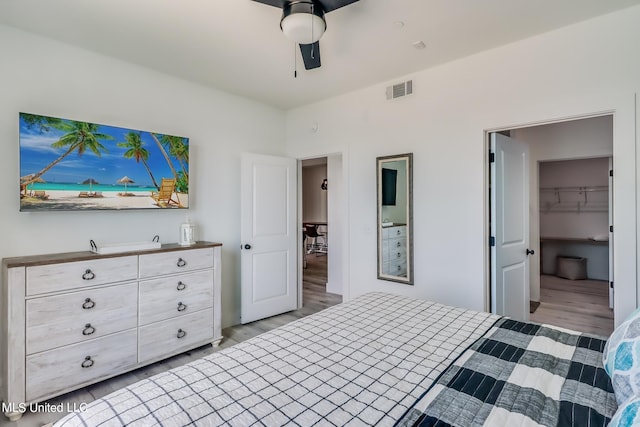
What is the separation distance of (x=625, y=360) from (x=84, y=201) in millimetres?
3318

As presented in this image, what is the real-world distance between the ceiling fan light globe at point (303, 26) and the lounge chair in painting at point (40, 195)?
2139mm

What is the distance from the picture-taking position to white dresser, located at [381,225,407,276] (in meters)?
3.28

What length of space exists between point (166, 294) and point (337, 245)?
2919 mm

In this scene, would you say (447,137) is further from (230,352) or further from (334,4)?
(230,352)

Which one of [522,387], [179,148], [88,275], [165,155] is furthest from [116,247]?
[522,387]

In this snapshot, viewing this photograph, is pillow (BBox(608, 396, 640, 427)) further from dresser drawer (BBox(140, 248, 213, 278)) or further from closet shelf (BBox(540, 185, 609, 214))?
closet shelf (BBox(540, 185, 609, 214))

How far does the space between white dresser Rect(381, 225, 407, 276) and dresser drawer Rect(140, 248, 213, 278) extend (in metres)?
1.81

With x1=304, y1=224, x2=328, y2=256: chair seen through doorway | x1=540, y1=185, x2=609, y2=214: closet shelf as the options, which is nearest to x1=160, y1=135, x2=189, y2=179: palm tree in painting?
x1=304, y1=224, x2=328, y2=256: chair seen through doorway

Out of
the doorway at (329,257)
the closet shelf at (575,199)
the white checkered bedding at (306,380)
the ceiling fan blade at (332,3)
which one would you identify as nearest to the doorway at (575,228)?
the closet shelf at (575,199)

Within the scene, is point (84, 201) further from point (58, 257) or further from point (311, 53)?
point (311, 53)

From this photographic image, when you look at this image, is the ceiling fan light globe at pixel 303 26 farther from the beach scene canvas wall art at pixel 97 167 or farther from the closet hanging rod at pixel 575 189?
the closet hanging rod at pixel 575 189

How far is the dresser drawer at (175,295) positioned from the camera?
2596mm

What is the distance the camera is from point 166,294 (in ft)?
8.93

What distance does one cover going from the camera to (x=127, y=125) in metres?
2.88
